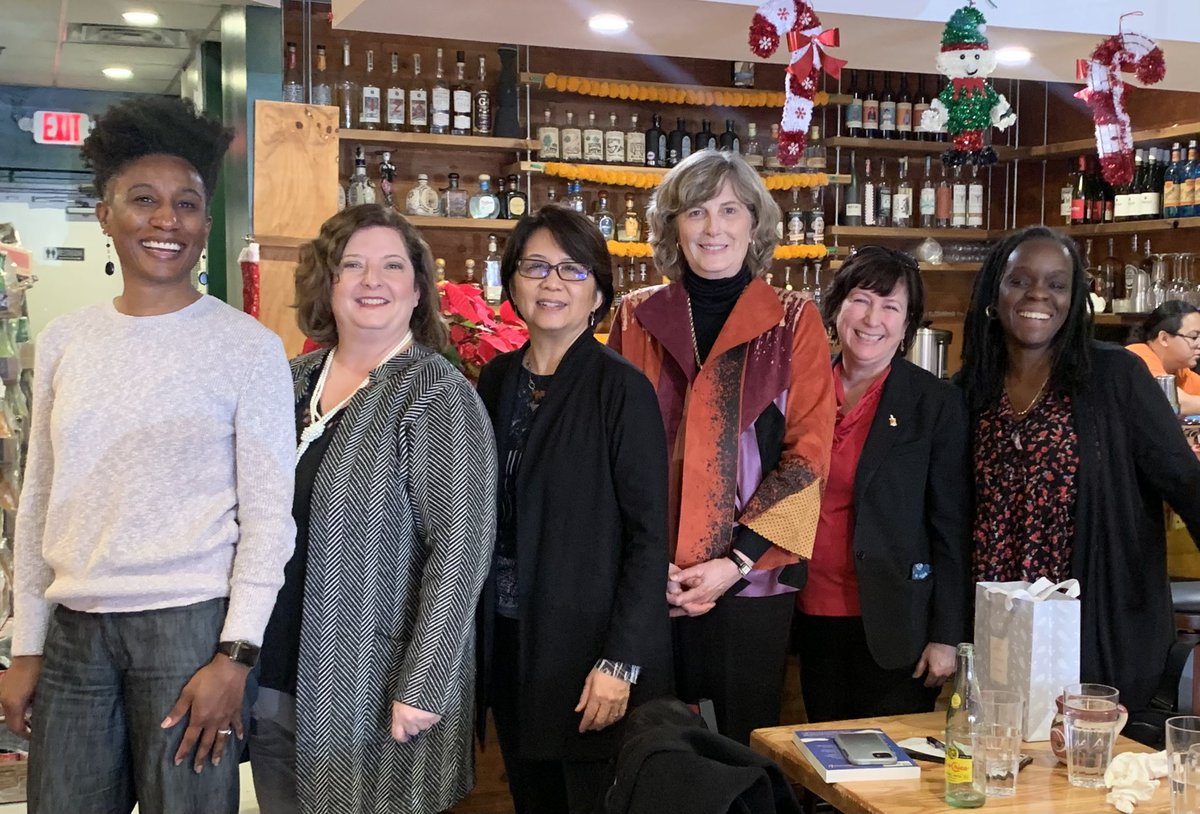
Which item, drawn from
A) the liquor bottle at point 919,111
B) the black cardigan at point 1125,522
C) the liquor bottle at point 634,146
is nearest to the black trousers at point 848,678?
the black cardigan at point 1125,522

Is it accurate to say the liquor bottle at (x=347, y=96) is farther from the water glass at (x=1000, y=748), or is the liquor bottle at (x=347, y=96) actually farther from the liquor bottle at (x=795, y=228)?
the water glass at (x=1000, y=748)

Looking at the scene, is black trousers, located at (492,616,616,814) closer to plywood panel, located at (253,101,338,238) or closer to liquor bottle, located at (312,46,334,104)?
plywood panel, located at (253,101,338,238)

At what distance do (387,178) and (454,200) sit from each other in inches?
14.5

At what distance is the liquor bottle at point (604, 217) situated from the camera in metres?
6.17

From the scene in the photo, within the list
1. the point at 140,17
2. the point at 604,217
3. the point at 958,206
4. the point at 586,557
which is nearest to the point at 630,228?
the point at 604,217

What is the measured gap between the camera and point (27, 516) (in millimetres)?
1838

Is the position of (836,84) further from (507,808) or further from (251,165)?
(507,808)

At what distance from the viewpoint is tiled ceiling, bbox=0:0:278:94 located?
4.63m

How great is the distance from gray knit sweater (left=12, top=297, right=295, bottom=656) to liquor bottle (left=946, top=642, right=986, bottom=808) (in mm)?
1039

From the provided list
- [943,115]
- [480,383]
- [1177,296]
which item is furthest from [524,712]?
[1177,296]

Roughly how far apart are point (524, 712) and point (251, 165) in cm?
305

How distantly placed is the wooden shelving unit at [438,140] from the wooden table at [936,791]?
4.27m

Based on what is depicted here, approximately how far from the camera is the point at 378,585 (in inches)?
75.4

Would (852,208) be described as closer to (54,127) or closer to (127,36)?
(127,36)
